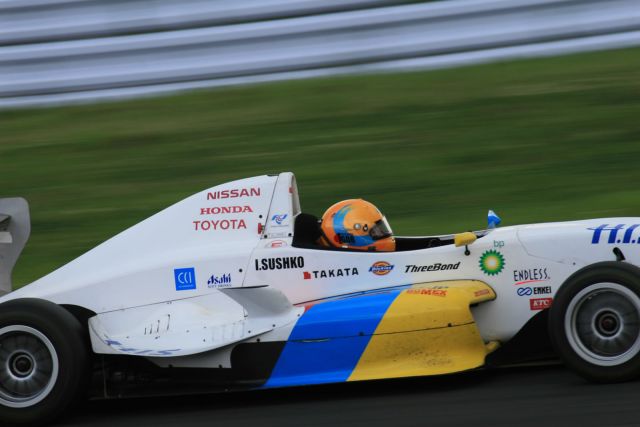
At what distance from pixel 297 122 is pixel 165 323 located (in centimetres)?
566

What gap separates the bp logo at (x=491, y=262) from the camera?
18.8 ft

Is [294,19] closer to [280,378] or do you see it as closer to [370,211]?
[370,211]

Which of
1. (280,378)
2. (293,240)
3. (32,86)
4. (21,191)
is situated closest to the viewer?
(280,378)

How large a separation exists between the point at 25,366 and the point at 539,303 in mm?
2903

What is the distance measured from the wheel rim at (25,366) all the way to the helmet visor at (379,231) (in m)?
1.99

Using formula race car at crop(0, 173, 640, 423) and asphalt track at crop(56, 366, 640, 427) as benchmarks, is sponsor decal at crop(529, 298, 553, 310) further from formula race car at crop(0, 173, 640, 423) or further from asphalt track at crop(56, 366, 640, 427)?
asphalt track at crop(56, 366, 640, 427)

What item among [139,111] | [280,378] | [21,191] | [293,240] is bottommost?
[280,378]

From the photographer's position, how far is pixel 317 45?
11117mm

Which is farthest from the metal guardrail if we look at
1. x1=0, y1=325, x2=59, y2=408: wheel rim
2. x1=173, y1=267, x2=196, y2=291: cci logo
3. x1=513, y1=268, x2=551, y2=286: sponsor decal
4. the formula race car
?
x1=0, y1=325, x2=59, y2=408: wheel rim

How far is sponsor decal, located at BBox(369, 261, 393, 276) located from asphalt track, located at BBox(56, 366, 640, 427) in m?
0.63

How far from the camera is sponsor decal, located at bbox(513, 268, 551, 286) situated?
18.5ft

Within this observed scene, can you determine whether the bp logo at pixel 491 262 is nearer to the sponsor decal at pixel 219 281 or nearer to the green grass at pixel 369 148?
the sponsor decal at pixel 219 281

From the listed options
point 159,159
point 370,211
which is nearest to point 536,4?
point 159,159

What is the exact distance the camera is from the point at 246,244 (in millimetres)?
6109
